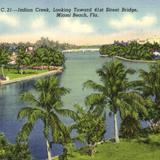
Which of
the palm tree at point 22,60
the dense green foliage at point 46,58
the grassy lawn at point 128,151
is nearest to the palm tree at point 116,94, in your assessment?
the grassy lawn at point 128,151

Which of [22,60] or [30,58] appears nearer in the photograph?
[22,60]

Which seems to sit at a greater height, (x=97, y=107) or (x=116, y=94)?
(x=116, y=94)

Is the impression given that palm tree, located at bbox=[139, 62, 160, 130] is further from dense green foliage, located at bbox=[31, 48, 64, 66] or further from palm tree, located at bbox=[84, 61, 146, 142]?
dense green foliage, located at bbox=[31, 48, 64, 66]

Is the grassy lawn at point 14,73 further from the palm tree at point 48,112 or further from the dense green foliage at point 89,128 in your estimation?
the palm tree at point 48,112

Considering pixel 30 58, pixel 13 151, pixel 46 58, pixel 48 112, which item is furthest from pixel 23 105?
pixel 46 58

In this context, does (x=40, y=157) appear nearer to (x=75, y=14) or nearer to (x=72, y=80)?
(x=75, y=14)

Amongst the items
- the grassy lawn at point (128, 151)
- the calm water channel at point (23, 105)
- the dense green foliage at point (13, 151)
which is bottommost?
the calm water channel at point (23, 105)

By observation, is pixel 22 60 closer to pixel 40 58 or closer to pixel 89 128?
pixel 40 58

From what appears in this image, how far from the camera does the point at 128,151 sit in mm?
42438

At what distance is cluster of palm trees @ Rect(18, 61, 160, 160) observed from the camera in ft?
128

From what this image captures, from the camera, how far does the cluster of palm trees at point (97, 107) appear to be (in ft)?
128

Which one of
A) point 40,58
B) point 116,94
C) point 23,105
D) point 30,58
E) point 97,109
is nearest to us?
point 97,109

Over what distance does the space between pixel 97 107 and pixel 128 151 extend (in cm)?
486

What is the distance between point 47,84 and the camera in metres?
39.2
